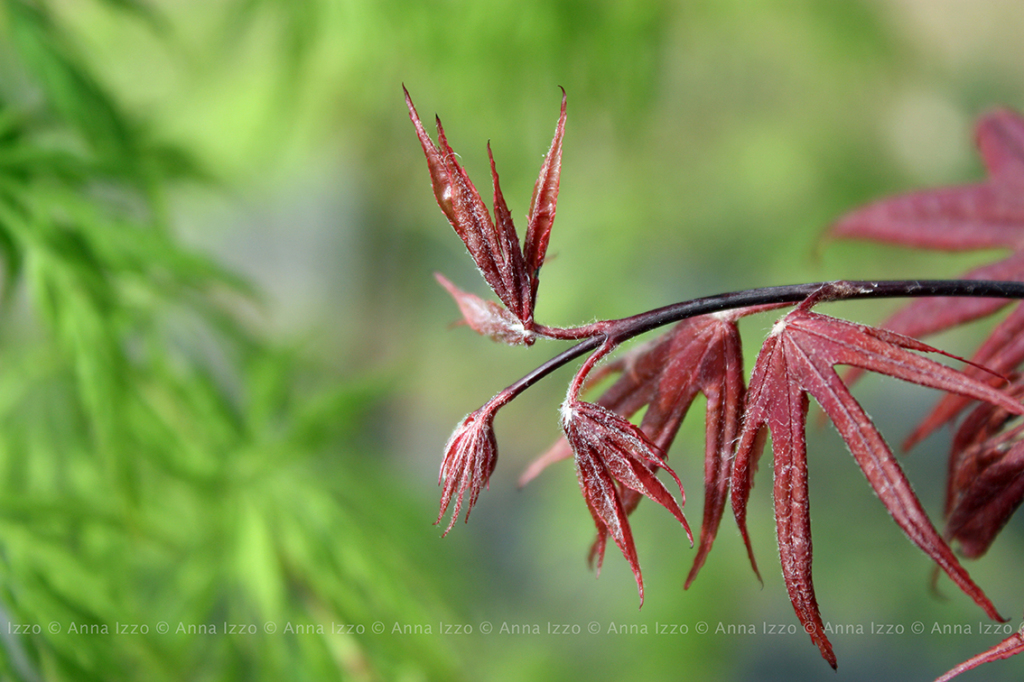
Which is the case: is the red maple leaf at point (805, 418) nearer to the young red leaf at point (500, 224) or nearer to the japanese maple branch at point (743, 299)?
the japanese maple branch at point (743, 299)

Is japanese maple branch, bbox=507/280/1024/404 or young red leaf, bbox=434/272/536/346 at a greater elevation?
young red leaf, bbox=434/272/536/346

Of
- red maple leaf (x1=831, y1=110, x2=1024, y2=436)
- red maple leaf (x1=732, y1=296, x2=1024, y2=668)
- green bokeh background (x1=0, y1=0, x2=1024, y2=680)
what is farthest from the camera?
green bokeh background (x1=0, y1=0, x2=1024, y2=680)

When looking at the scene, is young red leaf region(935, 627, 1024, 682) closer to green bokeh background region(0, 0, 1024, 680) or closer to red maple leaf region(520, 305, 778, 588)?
red maple leaf region(520, 305, 778, 588)

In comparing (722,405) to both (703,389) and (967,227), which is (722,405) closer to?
(703,389)

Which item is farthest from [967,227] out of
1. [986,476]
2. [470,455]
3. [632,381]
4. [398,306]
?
[398,306]

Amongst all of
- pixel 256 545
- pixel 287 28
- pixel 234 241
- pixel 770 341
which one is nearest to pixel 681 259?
pixel 287 28

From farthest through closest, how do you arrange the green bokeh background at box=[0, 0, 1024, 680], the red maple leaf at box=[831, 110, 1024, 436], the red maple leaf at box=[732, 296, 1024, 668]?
the green bokeh background at box=[0, 0, 1024, 680]
the red maple leaf at box=[831, 110, 1024, 436]
the red maple leaf at box=[732, 296, 1024, 668]

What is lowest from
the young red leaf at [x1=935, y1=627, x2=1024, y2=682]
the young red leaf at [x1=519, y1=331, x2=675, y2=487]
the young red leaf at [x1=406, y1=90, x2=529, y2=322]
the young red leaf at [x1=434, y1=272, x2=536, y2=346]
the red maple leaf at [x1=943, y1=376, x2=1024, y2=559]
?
the young red leaf at [x1=935, y1=627, x2=1024, y2=682]

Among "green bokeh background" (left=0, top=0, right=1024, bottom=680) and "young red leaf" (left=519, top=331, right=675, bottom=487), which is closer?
"young red leaf" (left=519, top=331, right=675, bottom=487)

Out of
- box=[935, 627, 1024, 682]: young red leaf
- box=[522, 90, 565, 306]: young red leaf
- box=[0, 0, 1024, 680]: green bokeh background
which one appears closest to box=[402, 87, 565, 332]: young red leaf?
box=[522, 90, 565, 306]: young red leaf
